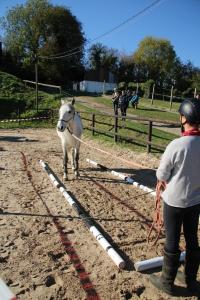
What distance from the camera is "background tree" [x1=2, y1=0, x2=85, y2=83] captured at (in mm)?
45031

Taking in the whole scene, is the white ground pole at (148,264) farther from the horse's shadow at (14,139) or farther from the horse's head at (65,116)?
the horse's shadow at (14,139)

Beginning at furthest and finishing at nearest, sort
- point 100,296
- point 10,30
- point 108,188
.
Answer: point 10,30, point 108,188, point 100,296

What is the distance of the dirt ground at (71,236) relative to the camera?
379 cm

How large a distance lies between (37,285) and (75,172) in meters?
4.85

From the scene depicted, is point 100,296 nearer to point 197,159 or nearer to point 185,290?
point 185,290

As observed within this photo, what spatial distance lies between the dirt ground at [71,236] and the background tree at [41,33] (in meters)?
37.8

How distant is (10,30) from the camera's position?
4666 cm

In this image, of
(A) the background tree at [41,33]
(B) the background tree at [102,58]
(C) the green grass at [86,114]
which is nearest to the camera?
(C) the green grass at [86,114]

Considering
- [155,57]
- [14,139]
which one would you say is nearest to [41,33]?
[155,57]

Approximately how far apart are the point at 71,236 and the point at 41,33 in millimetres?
45388

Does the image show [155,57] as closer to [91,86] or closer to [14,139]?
[91,86]

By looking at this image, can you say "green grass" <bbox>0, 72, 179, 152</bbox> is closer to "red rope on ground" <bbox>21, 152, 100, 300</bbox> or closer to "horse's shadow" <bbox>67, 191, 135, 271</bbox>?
"horse's shadow" <bbox>67, 191, 135, 271</bbox>

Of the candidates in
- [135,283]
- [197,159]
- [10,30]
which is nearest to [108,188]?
[135,283]

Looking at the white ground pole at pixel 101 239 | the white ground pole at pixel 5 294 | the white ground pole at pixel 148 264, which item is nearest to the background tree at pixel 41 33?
the white ground pole at pixel 101 239
